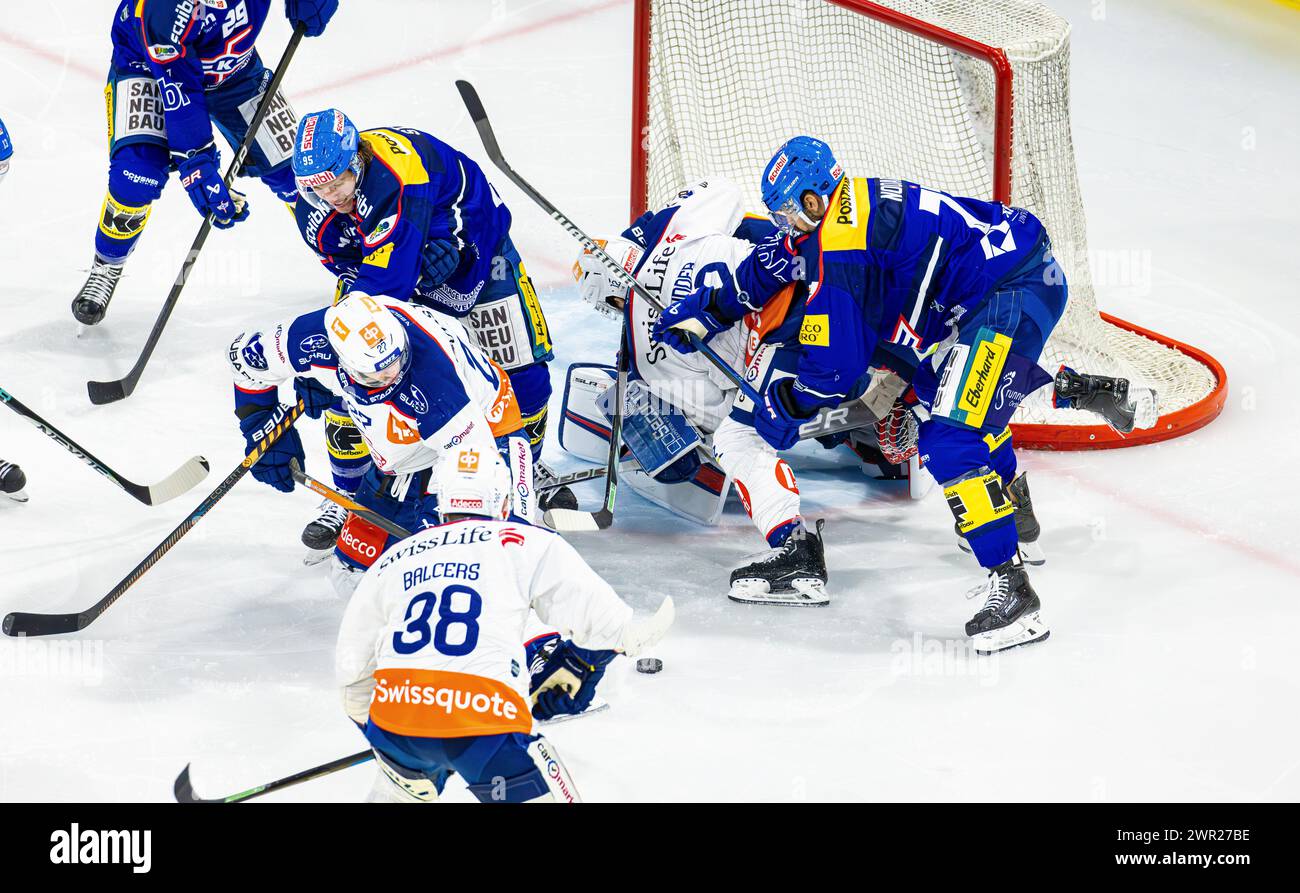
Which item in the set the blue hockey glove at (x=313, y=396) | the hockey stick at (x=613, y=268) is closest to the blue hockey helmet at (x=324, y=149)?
the blue hockey glove at (x=313, y=396)

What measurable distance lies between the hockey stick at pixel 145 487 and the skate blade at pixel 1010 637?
191 centimetres

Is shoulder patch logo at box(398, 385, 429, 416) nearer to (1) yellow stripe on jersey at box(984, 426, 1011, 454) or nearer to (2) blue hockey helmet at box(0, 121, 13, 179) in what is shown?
(1) yellow stripe on jersey at box(984, 426, 1011, 454)

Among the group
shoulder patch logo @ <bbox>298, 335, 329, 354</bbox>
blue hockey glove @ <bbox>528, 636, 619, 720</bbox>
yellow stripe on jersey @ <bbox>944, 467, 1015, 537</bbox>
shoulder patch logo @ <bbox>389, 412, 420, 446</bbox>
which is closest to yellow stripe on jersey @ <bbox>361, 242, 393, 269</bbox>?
shoulder patch logo @ <bbox>298, 335, 329, 354</bbox>

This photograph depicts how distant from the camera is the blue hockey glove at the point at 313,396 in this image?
161 inches

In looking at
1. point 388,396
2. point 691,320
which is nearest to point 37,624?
point 388,396

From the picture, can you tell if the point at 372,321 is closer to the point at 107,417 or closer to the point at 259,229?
the point at 107,417

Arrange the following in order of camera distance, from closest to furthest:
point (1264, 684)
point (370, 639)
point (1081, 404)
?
point (370, 639) < point (1264, 684) < point (1081, 404)

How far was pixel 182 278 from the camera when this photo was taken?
16.8ft

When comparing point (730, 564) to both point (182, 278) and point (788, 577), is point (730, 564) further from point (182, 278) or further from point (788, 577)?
point (182, 278)

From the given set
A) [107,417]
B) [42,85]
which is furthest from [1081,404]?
[42,85]

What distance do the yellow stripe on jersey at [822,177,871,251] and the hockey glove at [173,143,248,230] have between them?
199cm

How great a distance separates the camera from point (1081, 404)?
454 cm
